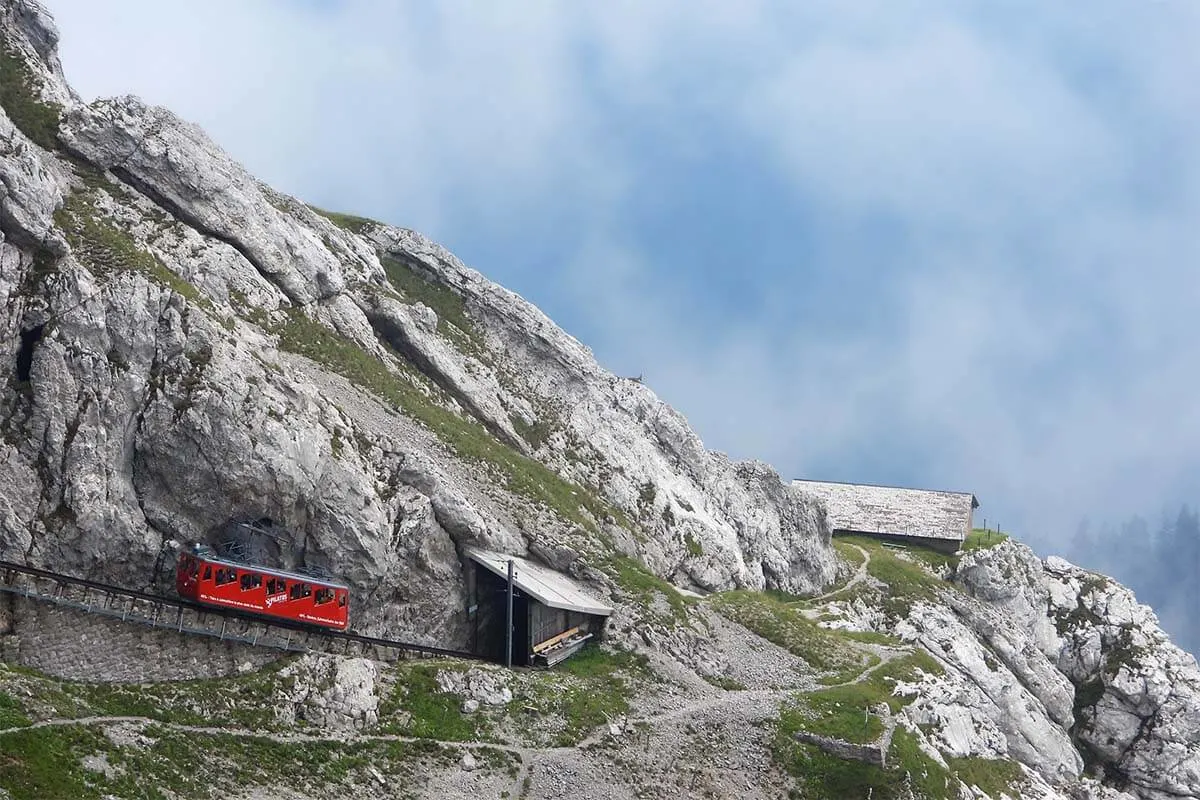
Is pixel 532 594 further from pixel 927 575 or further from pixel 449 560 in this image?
pixel 927 575

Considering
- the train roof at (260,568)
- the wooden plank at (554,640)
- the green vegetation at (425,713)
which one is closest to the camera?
the train roof at (260,568)

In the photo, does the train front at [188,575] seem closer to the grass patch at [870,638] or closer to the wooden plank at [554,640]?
the wooden plank at [554,640]

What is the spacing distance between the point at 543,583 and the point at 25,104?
47.4 meters

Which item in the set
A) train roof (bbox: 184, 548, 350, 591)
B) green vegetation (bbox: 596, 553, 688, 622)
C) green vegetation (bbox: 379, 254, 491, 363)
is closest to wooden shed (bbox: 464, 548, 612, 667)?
green vegetation (bbox: 596, 553, 688, 622)

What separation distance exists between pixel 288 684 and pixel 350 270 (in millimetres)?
44891

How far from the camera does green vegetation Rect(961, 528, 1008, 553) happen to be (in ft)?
358

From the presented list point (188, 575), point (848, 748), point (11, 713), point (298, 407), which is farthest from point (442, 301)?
point (11, 713)

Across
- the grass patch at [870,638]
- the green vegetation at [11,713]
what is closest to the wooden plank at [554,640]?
the grass patch at [870,638]

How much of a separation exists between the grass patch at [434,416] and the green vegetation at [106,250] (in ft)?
29.3

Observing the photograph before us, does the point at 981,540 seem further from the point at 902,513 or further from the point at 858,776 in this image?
the point at 858,776

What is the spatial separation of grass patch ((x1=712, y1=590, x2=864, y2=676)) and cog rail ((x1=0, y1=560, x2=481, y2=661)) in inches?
975

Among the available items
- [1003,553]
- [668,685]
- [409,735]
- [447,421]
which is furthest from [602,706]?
[1003,553]

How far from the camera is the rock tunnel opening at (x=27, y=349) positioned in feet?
169

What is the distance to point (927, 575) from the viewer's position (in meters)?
99.9
